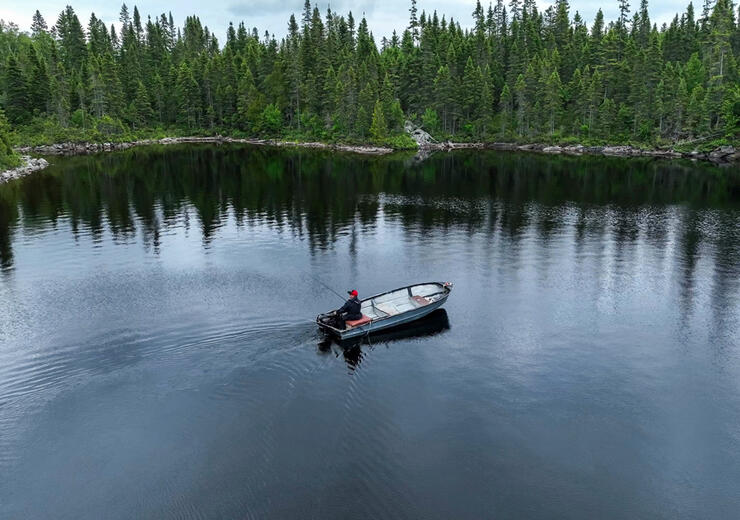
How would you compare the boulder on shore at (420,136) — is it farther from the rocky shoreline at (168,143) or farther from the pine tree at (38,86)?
the pine tree at (38,86)

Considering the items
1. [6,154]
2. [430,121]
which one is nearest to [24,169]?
[6,154]

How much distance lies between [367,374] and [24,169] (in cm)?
9017

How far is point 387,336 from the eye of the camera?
32.4m

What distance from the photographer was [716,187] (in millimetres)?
80750

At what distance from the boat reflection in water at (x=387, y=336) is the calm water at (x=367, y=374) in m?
0.26

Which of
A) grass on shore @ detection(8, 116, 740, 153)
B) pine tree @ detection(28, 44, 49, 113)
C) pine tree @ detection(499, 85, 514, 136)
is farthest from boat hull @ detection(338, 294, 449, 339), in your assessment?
pine tree @ detection(28, 44, 49, 113)

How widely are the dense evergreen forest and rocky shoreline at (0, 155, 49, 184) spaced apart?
33.5 m

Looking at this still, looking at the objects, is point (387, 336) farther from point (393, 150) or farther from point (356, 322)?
point (393, 150)

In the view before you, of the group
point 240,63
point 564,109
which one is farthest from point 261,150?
point 564,109

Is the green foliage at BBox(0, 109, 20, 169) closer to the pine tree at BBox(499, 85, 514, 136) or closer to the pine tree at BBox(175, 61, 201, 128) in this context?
the pine tree at BBox(175, 61, 201, 128)

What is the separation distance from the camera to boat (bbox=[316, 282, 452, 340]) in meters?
30.7

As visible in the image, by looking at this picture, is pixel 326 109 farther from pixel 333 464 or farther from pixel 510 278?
pixel 333 464

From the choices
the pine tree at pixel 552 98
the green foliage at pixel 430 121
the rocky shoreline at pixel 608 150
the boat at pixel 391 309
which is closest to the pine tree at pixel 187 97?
the green foliage at pixel 430 121

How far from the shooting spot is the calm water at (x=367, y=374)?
19688 mm
